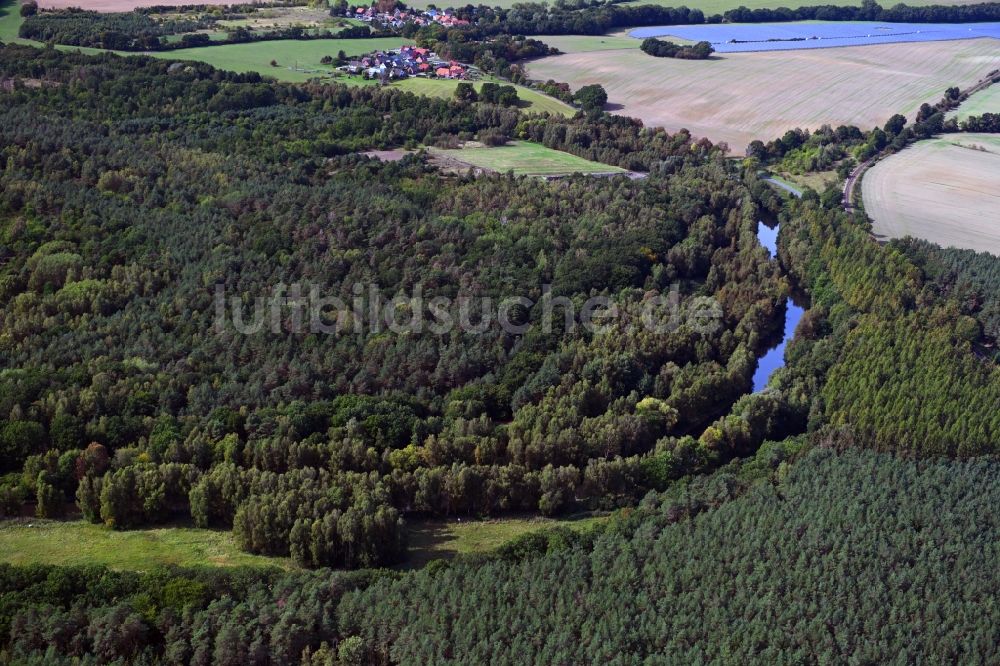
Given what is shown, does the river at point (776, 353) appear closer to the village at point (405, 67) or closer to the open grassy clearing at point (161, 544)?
the open grassy clearing at point (161, 544)

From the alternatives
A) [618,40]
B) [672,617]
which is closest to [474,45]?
[618,40]

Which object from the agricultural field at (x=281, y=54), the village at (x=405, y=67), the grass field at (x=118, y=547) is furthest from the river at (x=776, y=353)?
the agricultural field at (x=281, y=54)

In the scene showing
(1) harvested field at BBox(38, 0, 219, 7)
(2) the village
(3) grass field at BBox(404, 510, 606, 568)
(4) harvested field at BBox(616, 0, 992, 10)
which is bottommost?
(3) grass field at BBox(404, 510, 606, 568)

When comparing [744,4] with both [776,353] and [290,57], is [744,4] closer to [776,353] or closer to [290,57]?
[290,57]

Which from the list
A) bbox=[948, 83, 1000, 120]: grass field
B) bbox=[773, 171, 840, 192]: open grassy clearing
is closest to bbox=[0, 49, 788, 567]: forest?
bbox=[773, 171, 840, 192]: open grassy clearing

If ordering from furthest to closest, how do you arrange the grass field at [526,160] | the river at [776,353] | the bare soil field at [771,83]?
the bare soil field at [771,83], the grass field at [526,160], the river at [776,353]

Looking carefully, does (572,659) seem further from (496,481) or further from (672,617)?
(496,481)

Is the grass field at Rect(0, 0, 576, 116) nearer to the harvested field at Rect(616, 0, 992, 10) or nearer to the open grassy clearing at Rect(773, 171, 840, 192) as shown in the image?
the open grassy clearing at Rect(773, 171, 840, 192)

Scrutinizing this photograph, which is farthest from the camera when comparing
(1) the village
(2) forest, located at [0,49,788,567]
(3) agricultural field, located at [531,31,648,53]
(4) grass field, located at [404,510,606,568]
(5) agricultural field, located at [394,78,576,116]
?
(3) agricultural field, located at [531,31,648,53]
